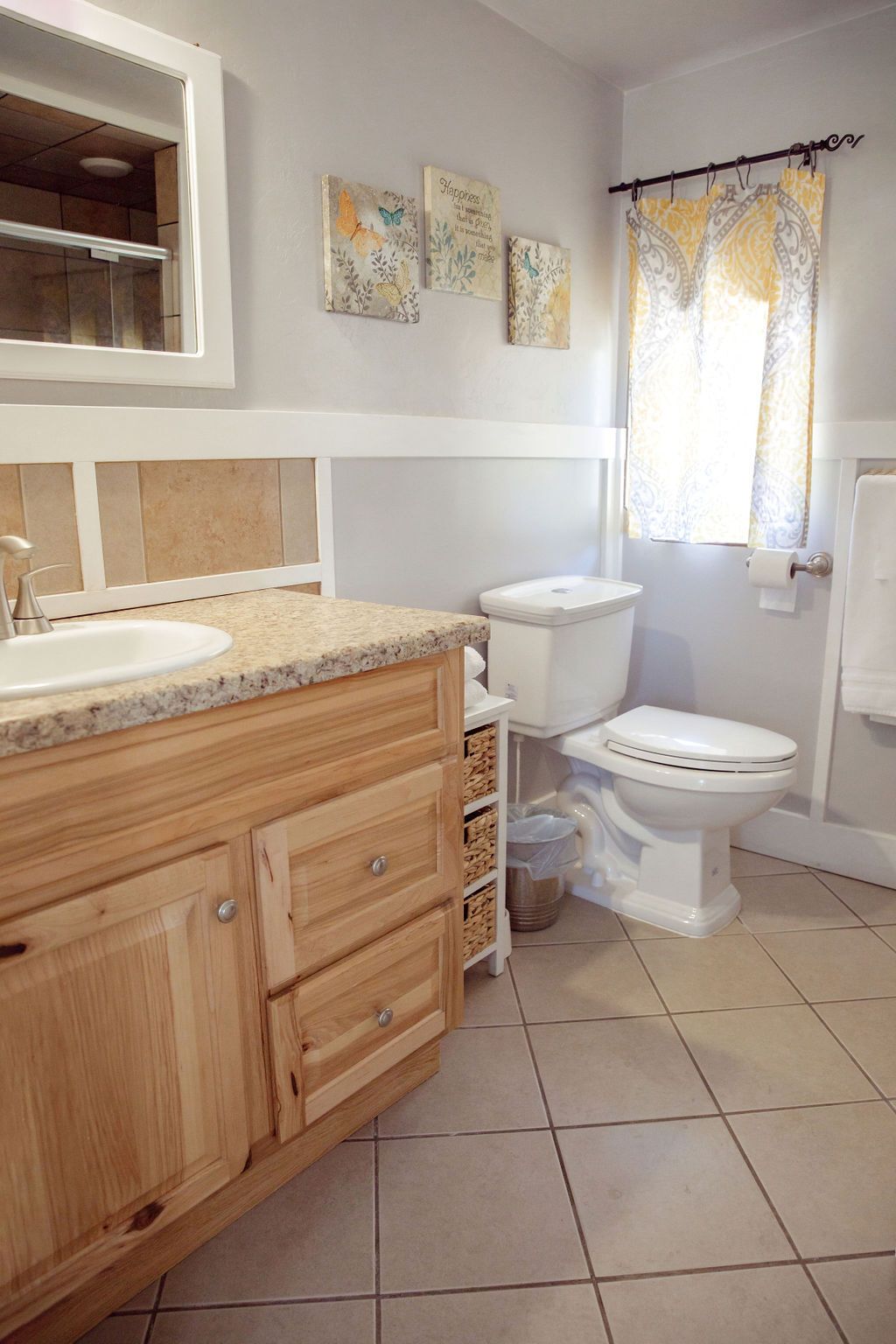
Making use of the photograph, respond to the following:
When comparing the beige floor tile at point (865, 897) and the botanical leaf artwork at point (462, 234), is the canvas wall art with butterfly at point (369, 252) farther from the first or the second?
the beige floor tile at point (865, 897)

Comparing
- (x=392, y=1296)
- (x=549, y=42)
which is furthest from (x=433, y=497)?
(x=392, y=1296)

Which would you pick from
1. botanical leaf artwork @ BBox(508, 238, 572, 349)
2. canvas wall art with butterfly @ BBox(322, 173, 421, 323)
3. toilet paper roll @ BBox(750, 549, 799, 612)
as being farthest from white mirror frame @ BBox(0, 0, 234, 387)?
toilet paper roll @ BBox(750, 549, 799, 612)

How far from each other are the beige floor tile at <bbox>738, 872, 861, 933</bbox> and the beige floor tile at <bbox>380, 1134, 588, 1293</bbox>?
97cm

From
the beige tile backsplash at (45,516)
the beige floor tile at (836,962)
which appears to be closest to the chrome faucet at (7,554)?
the beige tile backsplash at (45,516)

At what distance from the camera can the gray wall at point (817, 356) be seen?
7.19 ft

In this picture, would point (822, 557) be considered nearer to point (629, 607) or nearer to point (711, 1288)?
point (629, 607)

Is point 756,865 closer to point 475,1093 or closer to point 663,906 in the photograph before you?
point 663,906

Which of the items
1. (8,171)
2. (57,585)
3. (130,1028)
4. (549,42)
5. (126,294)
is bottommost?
(130,1028)

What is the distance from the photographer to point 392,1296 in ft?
4.15

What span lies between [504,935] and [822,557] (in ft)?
4.19

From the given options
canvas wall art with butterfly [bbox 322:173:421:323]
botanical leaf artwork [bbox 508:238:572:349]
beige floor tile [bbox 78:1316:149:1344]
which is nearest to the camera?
beige floor tile [bbox 78:1316:149:1344]

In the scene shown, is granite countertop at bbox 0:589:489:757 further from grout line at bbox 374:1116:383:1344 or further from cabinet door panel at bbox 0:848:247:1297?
grout line at bbox 374:1116:383:1344

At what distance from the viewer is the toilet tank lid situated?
2.16 metres

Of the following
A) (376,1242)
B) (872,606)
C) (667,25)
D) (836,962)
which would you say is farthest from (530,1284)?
(667,25)
